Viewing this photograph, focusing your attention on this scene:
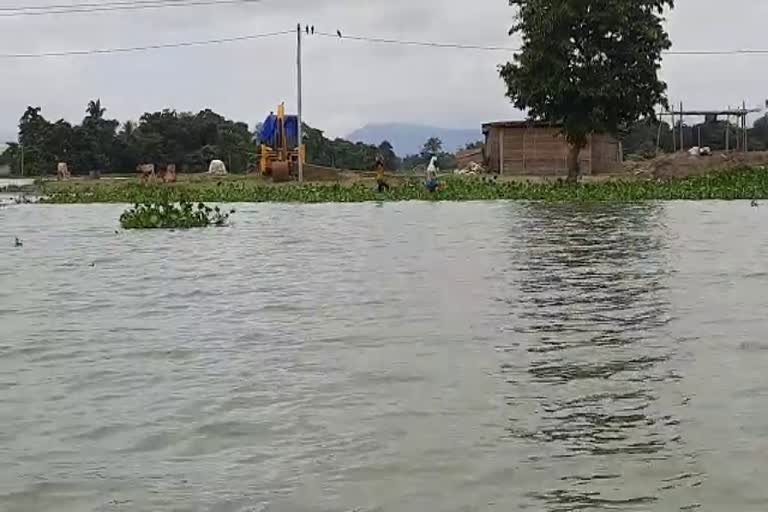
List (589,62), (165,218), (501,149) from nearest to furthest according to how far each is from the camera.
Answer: (165,218)
(589,62)
(501,149)

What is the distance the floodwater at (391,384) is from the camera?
4.39 m

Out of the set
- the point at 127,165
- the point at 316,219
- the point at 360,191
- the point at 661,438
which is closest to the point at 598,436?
the point at 661,438

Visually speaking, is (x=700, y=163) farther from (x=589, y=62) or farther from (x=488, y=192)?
(x=488, y=192)

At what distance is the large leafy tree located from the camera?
124 feet

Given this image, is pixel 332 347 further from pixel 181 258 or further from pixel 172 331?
pixel 181 258

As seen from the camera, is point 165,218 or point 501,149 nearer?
point 165,218

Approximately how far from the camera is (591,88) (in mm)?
37781

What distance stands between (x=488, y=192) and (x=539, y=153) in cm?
1632

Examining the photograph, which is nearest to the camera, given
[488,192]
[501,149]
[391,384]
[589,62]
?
[391,384]

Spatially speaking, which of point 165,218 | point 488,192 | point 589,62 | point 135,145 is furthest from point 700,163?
point 135,145

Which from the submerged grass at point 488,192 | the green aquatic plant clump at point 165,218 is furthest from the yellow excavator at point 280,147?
the green aquatic plant clump at point 165,218

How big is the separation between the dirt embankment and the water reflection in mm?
27638

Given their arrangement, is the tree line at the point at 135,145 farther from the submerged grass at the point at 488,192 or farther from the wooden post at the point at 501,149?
the submerged grass at the point at 488,192

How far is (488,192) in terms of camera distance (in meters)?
32.4
